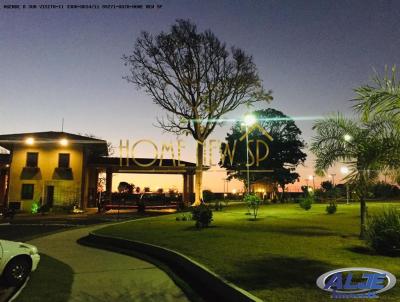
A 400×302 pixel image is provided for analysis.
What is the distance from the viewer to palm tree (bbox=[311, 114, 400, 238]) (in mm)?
9430

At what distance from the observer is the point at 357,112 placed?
28.8 feet

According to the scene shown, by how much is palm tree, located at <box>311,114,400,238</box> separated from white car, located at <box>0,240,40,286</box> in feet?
28.0

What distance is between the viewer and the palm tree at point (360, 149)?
943 centimetres

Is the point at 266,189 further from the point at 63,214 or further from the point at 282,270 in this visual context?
the point at 282,270

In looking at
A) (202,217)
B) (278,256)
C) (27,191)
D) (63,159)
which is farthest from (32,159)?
(278,256)

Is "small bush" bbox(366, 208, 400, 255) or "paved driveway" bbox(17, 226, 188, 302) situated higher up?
"small bush" bbox(366, 208, 400, 255)

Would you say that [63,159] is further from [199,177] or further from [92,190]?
[199,177]

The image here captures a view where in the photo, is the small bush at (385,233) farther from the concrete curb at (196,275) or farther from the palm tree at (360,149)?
the concrete curb at (196,275)

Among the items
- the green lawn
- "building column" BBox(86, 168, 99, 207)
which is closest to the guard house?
"building column" BBox(86, 168, 99, 207)

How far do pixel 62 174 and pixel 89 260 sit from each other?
2378 centimetres

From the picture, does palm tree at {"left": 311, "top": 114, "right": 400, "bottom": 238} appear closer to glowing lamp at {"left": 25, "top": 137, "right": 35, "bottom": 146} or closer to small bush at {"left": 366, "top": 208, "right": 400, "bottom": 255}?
small bush at {"left": 366, "top": 208, "right": 400, "bottom": 255}

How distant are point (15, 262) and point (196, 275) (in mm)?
4099

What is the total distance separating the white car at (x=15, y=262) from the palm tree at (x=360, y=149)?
8535mm

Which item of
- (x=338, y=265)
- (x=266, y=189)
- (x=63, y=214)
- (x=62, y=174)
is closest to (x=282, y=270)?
(x=338, y=265)
